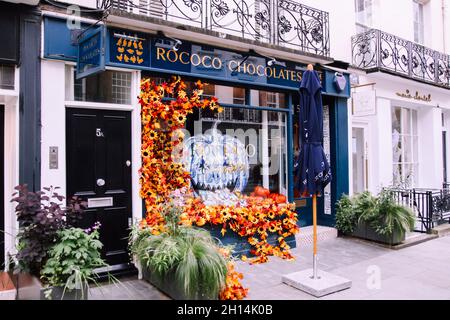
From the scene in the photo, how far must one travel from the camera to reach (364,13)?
10320mm

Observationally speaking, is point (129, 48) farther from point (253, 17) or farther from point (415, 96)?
point (415, 96)

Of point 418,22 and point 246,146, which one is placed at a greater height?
point 418,22

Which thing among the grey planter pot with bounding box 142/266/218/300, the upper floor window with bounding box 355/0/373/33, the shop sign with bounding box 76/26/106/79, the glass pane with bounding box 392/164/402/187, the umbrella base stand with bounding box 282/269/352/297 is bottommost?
the umbrella base stand with bounding box 282/269/352/297

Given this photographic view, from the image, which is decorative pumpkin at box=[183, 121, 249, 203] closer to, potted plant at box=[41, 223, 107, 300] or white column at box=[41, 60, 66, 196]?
white column at box=[41, 60, 66, 196]

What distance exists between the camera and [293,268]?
6.27 m

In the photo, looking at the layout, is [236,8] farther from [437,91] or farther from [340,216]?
[437,91]

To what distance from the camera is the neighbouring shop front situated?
533 cm

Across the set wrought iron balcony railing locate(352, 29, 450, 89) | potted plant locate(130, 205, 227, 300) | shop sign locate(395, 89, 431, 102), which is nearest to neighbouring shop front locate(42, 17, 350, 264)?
potted plant locate(130, 205, 227, 300)

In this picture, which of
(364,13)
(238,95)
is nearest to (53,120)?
(238,95)

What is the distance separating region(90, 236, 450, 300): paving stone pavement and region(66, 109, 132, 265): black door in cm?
76

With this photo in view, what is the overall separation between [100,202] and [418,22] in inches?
460

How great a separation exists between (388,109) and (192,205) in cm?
644

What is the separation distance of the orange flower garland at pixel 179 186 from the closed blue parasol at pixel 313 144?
1476 millimetres

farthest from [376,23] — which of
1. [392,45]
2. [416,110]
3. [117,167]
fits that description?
[117,167]
